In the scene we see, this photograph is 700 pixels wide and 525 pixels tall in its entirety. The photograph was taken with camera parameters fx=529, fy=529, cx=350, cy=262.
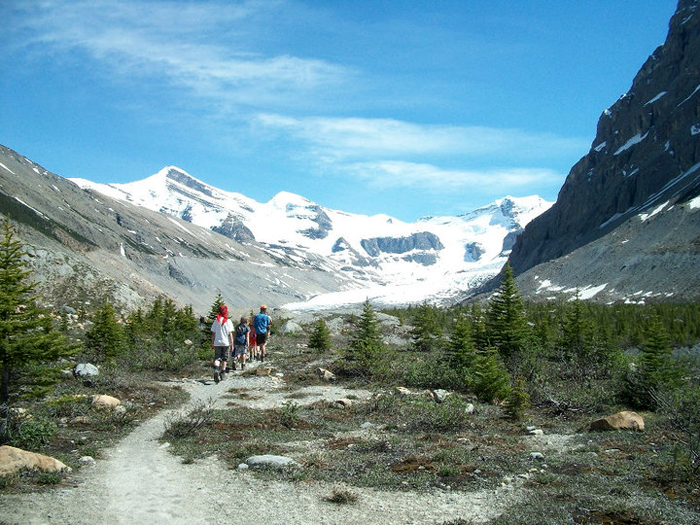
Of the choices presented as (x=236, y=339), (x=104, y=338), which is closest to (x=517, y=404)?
(x=236, y=339)

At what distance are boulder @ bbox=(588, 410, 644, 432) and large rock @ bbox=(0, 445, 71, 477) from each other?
1123 centimetres

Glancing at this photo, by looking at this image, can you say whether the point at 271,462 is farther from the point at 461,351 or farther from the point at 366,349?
the point at 461,351

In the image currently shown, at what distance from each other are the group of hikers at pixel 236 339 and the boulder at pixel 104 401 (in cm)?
524

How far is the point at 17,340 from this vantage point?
383 inches

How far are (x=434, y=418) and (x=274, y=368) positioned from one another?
10.7 metres

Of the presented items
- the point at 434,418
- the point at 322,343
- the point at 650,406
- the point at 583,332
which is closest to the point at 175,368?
the point at 322,343

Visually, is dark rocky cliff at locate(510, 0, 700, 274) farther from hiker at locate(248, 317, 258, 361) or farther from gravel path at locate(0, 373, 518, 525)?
gravel path at locate(0, 373, 518, 525)

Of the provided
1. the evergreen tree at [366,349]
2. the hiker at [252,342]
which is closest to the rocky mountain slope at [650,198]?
the evergreen tree at [366,349]

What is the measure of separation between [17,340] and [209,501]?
5.04 meters

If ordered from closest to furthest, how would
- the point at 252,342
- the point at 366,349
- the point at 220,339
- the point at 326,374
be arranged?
the point at 220,339
the point at 326,374
the point at 366,349
the point at 252,342

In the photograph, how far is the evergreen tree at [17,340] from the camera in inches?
380

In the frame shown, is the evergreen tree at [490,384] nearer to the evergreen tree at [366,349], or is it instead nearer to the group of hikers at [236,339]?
the evergreen tree at [366,349]

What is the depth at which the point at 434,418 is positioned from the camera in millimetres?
12570

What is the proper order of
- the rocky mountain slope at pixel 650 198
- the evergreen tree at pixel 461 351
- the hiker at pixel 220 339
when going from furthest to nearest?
the rocky mountain slope at pixel 650 198 < the evergreen tree at pixel 461 351 < the hiker at pixel 220 339
